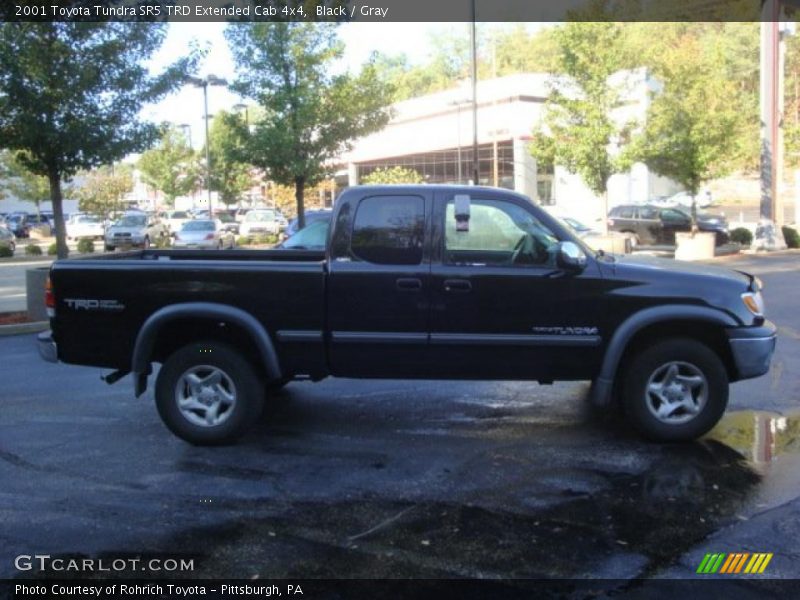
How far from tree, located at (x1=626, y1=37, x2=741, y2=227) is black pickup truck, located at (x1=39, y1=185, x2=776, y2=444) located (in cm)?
2062

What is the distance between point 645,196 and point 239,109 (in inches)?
1225

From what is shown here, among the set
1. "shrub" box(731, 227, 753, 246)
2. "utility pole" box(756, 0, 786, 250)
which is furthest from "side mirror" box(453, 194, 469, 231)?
"shrub" box(731, 227, 753, 246)

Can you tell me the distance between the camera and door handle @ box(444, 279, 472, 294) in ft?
19.8

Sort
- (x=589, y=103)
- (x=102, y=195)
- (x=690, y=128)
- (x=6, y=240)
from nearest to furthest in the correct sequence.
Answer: (x=690, y=128) < (x=589, y=103) < (x=6, y=240) < (x=102, y=195)

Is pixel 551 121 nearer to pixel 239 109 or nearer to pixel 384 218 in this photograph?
pixel 239 109

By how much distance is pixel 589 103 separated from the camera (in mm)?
26641

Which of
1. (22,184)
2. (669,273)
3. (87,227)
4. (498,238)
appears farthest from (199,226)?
(22,184)

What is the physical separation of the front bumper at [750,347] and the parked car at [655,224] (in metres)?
23.2

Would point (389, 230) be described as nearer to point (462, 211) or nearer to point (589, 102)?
point (462, 211)

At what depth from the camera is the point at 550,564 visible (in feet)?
13.6

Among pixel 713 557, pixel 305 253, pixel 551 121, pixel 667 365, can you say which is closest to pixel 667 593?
pixel 713 557

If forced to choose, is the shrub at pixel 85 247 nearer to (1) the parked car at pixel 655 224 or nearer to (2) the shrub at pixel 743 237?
(1) the parked car at pixel 655 224

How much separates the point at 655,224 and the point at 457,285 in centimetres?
2485

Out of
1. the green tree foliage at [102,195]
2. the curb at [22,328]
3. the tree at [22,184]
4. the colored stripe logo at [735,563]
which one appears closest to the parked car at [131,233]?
the green tree foliage at [102,195]
